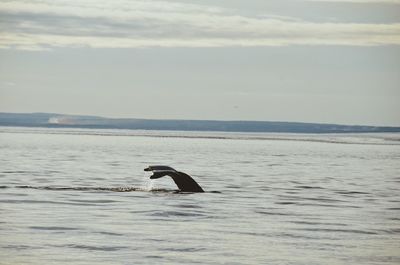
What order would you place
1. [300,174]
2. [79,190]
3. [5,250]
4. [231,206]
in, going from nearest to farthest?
[5,250] → [231,206] → [79,190] → [300,174]

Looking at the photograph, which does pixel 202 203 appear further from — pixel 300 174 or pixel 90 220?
pixel 300 174

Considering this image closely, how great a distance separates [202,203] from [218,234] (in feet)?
26.5

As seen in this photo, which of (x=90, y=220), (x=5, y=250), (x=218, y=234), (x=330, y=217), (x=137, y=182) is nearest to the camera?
(x=5, y=250)

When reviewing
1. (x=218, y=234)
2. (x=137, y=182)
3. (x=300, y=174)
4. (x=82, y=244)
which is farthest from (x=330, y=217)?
(x=300, y=174)

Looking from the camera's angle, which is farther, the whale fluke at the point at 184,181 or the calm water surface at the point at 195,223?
the whale fluke at the point at 184,181

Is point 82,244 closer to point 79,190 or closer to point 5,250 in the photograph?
point 5,250

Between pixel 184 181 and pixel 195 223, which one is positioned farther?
pixel 184 181

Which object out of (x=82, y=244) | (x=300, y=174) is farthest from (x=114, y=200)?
(x=300, y=174)

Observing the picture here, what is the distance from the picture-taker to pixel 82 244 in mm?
21156

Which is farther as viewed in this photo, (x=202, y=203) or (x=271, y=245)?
(x=202, y=203)

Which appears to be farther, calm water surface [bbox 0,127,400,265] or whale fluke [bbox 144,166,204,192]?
whale fluke [bbox 144,166,204,192]

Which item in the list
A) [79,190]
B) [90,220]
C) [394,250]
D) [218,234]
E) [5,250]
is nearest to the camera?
[5,250]

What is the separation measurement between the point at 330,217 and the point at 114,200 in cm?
767

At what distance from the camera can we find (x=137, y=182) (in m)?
43.5
